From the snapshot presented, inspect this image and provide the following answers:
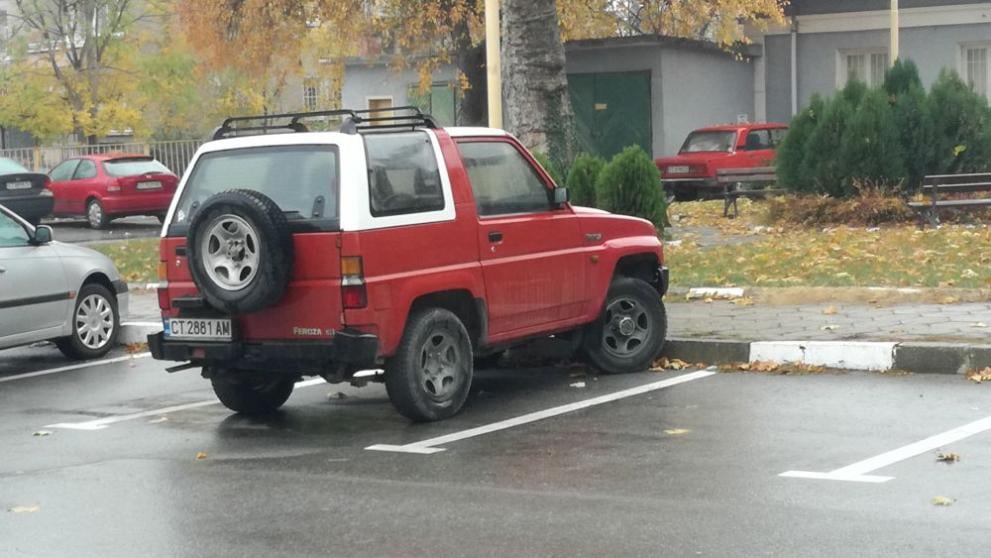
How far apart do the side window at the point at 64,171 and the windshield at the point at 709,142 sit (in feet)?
44.3

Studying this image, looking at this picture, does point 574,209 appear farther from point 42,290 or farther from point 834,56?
point 834,56

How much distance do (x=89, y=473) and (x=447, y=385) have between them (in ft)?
7.85

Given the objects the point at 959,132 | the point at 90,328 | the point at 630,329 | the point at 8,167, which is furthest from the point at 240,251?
the point at 8,167

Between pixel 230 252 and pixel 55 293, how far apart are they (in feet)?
14.0

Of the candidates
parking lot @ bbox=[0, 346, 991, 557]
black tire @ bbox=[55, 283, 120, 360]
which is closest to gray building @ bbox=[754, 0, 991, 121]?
black tire @ bbox=[55, 283, 120, 360]

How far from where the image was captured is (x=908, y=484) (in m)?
7.34

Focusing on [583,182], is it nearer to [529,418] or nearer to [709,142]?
[529,418]

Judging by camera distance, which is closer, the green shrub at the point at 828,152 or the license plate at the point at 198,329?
the license plate at the point at 198,329

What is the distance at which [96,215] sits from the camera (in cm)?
3216

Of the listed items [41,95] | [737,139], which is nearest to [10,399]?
[737,139]

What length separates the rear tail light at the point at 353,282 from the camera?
29.5 ft

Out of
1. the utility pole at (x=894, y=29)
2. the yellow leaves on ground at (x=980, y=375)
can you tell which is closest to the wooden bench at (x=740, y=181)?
the utility pole at (x=894, y=29)

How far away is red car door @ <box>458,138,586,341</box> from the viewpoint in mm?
10070

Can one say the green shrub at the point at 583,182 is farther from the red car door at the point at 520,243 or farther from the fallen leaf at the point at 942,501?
the fallen leaf at the point at 942,501
